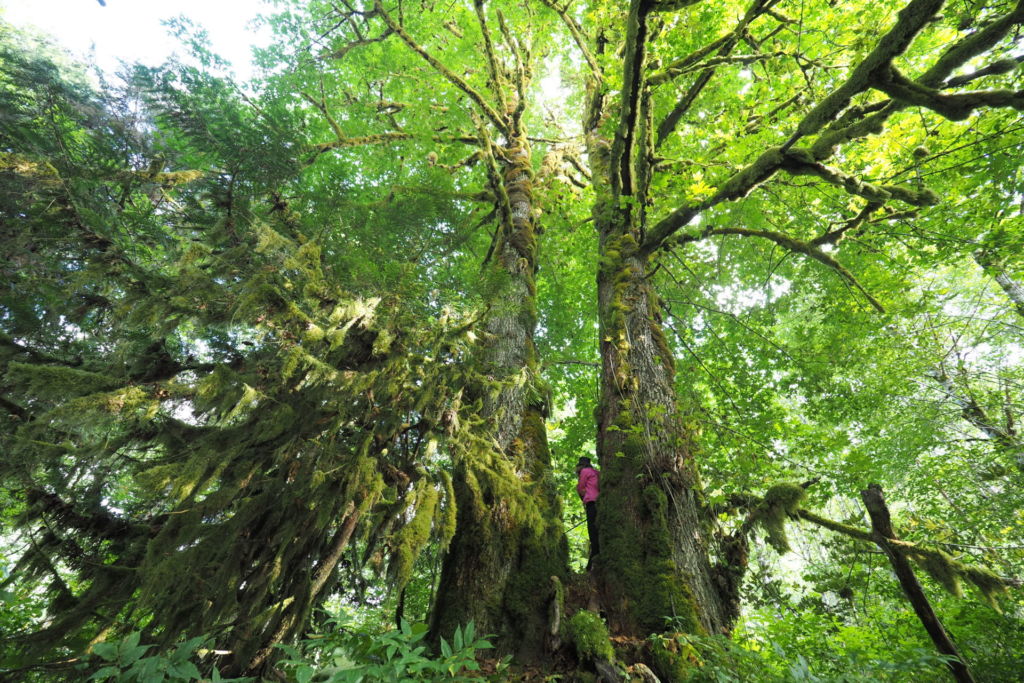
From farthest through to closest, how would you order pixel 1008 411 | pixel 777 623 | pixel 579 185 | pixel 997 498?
pixel 579 185, pixel 1008 411, pixel 997 498, pixel 777 623

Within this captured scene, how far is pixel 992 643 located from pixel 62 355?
33.1 ft

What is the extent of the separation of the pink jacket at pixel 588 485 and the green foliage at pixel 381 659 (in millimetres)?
2589

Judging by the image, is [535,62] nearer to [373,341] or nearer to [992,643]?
[373,341]

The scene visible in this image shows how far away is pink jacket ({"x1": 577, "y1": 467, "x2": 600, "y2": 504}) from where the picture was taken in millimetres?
4613

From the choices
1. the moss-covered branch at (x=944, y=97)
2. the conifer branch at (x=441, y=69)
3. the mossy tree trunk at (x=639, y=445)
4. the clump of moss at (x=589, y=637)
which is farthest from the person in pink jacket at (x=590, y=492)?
the conifer branch at (x=441, y=69)

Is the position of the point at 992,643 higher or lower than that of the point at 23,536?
lower

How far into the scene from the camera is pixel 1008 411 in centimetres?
720

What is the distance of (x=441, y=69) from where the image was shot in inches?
241

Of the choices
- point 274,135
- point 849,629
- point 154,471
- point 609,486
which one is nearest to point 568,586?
point 609,486

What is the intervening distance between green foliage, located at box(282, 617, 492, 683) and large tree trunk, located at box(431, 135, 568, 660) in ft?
1.61

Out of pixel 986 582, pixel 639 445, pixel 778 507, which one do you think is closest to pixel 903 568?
pixel 986 582

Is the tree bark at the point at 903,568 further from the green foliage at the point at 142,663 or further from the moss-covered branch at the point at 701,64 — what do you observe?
the moss-covered branch at the point at 701,64

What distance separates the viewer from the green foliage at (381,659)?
1669 millimetres

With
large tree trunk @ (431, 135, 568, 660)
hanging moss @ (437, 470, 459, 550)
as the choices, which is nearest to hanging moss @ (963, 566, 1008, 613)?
large tree trunk @ (431, 135, 568, 660)
